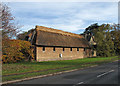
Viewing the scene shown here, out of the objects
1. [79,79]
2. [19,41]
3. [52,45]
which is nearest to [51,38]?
[52,45]

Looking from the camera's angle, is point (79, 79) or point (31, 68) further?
point (31, 68)

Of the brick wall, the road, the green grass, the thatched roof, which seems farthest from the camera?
the thatched roof

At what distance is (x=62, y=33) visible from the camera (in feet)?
103

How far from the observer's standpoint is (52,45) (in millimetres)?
24844

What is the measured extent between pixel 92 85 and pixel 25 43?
15904 millimetres

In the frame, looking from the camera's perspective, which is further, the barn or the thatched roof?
the thatched roof

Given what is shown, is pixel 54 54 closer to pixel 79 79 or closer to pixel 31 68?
pixel 31 68

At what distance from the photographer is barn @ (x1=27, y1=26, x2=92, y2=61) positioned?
75.9ft

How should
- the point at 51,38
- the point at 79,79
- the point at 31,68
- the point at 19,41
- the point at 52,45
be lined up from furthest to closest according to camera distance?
the point at 51,38 < the point at 52,45 < the point at 19,41 < the point at 31,68 < the point at 79,79

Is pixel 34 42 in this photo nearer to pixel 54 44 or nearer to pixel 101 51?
pixel 54 44

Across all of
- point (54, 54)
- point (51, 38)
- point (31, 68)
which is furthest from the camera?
point (51, 38)

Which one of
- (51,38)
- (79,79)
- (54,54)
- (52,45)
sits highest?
(51,38)

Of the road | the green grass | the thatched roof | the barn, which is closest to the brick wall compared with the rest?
the barn

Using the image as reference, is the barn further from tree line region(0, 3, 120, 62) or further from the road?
the road
